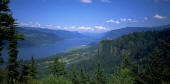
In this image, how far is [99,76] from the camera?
4766cm

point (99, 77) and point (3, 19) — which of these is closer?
point (3, 19)

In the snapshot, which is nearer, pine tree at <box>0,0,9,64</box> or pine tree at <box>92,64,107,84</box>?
pine tree at <box>0,0,9,64</box>

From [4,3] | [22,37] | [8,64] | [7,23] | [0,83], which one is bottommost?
[8,64]

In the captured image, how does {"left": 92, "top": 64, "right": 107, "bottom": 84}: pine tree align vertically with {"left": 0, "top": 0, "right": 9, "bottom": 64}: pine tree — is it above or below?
below

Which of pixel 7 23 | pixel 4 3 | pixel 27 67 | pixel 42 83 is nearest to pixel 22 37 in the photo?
pixel 7 23

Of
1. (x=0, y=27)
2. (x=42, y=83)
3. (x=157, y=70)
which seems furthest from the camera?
(x=157, y=70)

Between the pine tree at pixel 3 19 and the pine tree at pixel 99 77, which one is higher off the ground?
the pine tree at pixel 3 19

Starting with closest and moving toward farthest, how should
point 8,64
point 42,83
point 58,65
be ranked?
point 42,83 → point 8,64 → point 58,65

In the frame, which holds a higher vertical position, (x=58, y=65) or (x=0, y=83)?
(x=0, y=83)

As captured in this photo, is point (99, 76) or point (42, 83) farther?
point (99, 76)

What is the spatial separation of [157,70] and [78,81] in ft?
74.8

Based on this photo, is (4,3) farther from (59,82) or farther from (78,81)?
(78,81)

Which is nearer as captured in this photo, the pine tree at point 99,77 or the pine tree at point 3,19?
the pine tree at point 3,19

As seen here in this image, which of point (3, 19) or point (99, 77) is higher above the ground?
point (3, 19)
